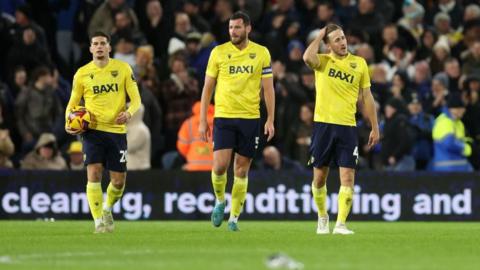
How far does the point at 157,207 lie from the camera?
23797 mm

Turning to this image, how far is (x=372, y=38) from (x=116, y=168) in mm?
11545

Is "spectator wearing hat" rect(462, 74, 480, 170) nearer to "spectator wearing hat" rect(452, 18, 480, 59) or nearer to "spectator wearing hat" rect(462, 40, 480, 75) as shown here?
"spectator wearing hat" rect(462, 40, 480, 75)

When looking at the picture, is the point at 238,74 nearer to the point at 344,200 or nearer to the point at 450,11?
the point at 344,200

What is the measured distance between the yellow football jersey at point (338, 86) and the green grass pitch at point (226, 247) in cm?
143

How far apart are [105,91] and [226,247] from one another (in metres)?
3.37

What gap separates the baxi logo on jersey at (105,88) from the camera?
57.4 ft

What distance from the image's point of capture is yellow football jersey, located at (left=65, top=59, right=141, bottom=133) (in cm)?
1744

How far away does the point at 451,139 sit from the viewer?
2431 centimetres

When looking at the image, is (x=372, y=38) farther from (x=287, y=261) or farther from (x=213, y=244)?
(x=287, y=261)

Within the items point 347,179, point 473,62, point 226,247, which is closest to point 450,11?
point 473,62

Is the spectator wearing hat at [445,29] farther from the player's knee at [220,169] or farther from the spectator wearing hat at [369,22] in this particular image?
the player's knee at [220,169]

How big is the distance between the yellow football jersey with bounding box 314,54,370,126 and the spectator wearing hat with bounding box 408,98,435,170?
8001mm

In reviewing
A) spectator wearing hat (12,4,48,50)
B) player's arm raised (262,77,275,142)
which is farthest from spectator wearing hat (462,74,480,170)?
player's arm raised (262,77,275,142)

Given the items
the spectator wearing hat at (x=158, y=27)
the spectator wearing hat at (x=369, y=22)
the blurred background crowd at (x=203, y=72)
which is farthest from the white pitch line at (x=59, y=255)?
the spectator wearing hat at (x=369, y=22)
